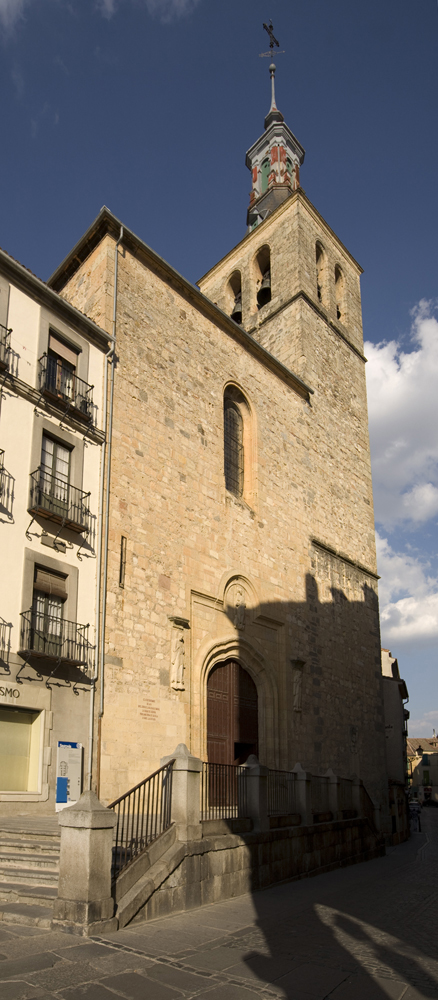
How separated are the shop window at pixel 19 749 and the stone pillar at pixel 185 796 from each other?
10.5ft

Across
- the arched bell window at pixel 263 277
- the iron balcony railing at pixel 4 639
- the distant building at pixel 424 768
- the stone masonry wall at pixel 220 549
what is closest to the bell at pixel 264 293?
the arched bell window at pixel 263 277

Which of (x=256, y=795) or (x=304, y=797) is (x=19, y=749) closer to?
(x=256, y=795)

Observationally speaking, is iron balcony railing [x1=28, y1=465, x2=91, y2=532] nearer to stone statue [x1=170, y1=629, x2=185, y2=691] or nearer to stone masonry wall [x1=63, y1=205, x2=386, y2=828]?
stone masonry wall [x1=63, y1=205, x2=386, y2=828]

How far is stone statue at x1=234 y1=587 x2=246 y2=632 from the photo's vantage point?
15.2 metres

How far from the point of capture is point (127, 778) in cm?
1152

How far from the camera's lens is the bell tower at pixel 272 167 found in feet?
104

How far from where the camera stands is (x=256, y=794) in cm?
1037

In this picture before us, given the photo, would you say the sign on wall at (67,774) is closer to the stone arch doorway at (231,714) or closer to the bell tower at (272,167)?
the stone arch doorway at (231,714)

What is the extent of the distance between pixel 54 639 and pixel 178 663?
2855 mm

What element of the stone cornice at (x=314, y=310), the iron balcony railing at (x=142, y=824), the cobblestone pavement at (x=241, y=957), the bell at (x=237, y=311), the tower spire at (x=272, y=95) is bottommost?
the cobblestone pavement at (x=241, y=957)

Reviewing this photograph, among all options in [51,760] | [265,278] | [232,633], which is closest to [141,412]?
[232,633]

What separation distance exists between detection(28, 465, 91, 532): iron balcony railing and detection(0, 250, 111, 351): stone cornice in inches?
124

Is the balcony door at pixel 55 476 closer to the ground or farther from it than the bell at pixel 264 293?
closer to the ground

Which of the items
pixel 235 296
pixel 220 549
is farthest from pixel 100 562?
pixel 235 296
